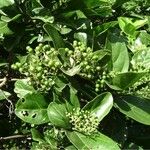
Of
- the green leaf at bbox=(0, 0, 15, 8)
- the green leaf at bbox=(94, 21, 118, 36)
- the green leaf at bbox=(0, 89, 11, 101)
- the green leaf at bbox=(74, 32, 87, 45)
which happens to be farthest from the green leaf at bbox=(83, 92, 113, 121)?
the green leaf at bbox=(0, 0, 15, 8)

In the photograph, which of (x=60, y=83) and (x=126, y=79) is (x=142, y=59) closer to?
(x=126, y=79)

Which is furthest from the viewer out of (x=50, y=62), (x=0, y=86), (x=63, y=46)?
(x=0, y=86)

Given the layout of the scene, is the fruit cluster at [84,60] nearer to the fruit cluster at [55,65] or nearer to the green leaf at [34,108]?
the fruit cluster at [55,65]

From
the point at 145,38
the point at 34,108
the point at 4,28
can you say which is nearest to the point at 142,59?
the point at 145,38

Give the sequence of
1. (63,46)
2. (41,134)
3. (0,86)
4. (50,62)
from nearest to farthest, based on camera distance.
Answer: (50,62), (63,46), (41,134), (0,86)

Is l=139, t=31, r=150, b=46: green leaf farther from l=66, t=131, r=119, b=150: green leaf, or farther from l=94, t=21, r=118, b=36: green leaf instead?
l=66, t=131, r=119, b=150: green leaf

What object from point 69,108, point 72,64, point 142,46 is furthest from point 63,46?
point 142,46

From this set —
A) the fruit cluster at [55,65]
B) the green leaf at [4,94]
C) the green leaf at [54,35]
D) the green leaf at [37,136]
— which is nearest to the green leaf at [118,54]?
the fruit cluster at [55,65]

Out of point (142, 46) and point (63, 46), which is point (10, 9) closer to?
point (63, 46)
